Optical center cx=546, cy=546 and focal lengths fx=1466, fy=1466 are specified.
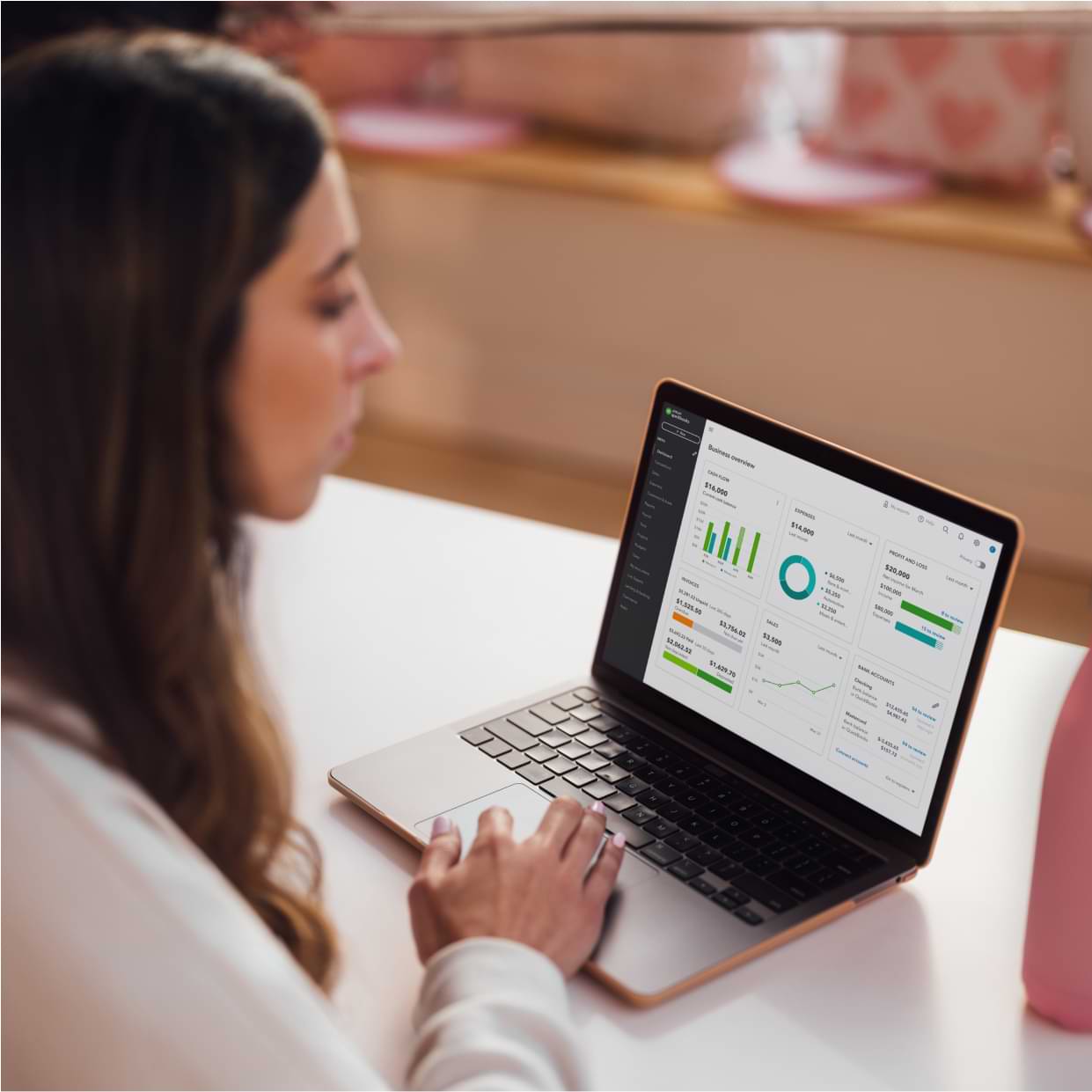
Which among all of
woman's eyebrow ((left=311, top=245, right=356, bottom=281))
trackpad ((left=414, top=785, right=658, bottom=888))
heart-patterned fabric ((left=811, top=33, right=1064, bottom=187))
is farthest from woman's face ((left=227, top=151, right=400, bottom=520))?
heart-patterned fabric ((left=811, top=33, right=1064, bottom=187))

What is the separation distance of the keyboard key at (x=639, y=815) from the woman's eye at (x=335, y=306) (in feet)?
1.20

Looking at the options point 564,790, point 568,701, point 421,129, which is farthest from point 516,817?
point 421,129

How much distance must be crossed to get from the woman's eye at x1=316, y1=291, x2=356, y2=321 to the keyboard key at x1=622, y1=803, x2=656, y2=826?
14.4 inches

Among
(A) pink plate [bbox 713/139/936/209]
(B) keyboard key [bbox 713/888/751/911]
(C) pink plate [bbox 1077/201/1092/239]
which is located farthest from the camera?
(A) pink plate [bbox 713/139/936/209]

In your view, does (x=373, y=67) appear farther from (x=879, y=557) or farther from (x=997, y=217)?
(x=879, y=557)

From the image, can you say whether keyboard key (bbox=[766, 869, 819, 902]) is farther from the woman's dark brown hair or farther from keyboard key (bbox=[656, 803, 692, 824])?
the woman's dark brown hair

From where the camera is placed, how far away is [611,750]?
100cm

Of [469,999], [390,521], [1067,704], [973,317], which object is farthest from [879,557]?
[973,317]

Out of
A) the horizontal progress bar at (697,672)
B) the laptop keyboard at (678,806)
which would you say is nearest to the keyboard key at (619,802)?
the laptop keyboard at (678,806)

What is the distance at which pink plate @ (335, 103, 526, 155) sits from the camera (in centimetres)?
290

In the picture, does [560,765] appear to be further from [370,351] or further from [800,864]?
[370,351]

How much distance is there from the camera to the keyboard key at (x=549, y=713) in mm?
1042

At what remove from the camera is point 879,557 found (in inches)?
35.3

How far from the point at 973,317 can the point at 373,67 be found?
1356mm
